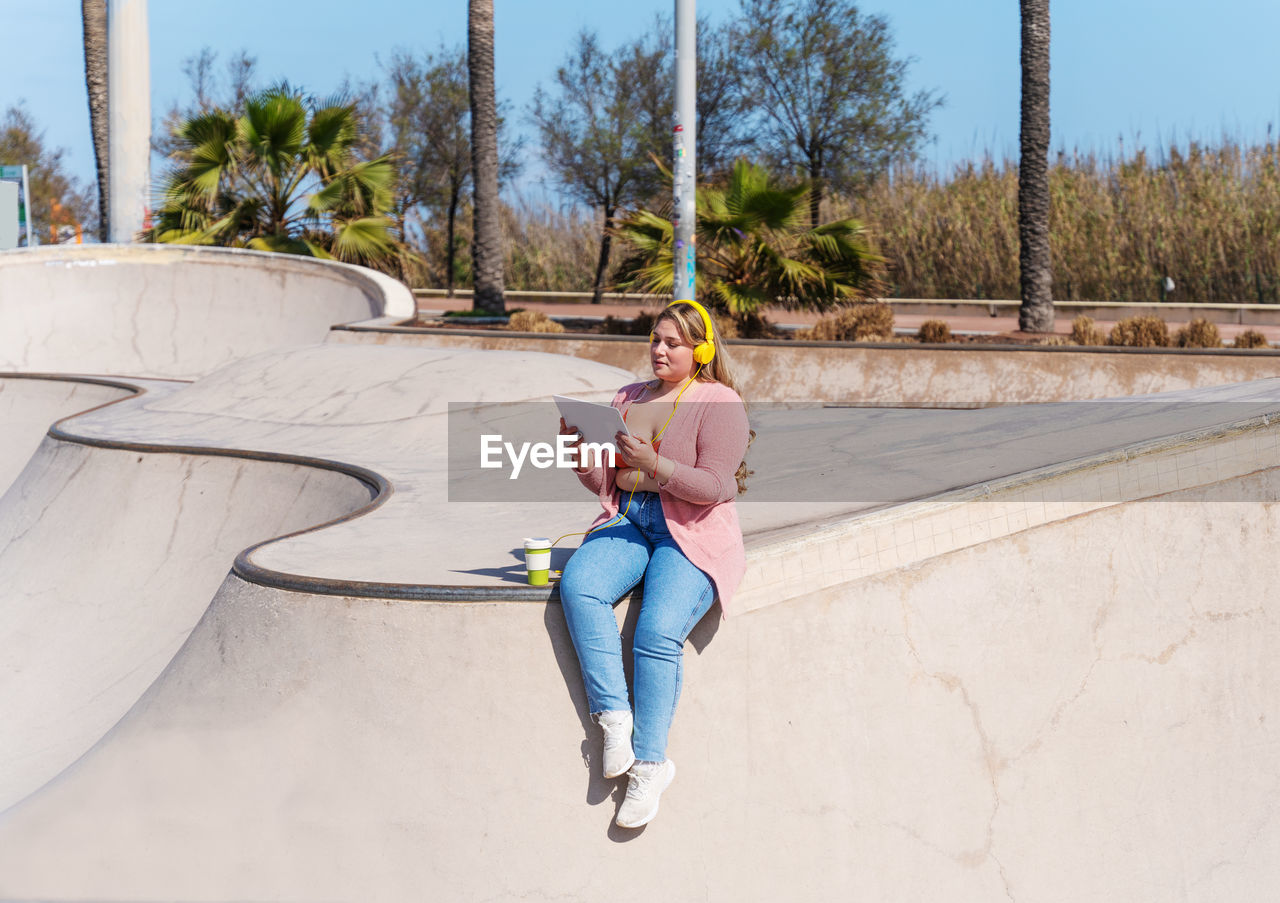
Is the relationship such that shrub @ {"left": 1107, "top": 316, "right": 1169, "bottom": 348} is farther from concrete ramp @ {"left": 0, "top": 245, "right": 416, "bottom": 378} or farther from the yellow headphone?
the yellow headphone

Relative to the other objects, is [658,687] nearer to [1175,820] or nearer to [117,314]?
[1175,820]

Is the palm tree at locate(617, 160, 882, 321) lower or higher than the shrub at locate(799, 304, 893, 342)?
higher

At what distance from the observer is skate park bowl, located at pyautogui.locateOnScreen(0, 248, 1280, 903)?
11.2ft

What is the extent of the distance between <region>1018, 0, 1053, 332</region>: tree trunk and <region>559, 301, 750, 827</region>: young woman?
10.5 m

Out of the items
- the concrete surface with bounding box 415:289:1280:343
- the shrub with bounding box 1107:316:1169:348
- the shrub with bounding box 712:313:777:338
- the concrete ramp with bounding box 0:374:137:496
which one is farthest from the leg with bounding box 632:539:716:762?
the concrete surface with bounding box 415:289:1280:343

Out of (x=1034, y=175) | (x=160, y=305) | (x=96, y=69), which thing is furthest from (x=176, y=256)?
(x=1034, y=175)

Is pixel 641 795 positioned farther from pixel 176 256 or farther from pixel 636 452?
pixel 176 256

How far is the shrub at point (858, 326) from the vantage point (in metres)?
12.0

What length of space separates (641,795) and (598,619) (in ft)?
1.68

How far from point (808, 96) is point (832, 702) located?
913 inches

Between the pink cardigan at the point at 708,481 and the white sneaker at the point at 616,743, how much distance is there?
441 mm

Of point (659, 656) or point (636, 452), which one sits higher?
point (636, 452)

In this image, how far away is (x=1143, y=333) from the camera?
10.9m

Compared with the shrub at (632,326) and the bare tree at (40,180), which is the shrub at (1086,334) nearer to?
the shrub at (632,326)
